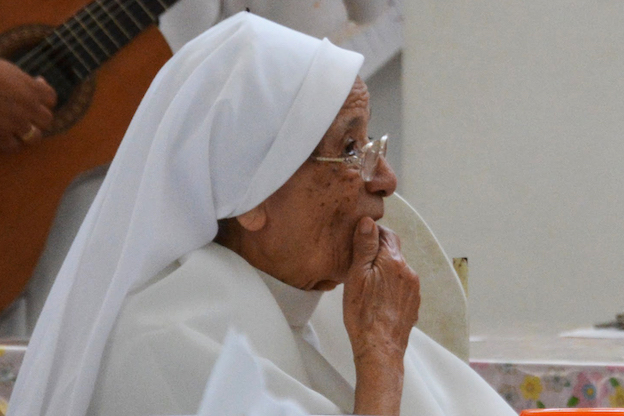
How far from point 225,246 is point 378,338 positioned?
297 millimetres

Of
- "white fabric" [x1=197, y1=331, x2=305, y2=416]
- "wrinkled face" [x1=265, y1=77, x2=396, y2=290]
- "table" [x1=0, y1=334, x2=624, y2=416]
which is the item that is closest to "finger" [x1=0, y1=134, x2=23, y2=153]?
"table" [x1=0, y1=334, x2=624, y2=416]

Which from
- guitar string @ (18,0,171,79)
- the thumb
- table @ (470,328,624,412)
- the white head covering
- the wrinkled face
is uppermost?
guitar string @ (18,0,171,79)

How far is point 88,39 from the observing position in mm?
2375

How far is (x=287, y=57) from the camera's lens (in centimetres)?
138

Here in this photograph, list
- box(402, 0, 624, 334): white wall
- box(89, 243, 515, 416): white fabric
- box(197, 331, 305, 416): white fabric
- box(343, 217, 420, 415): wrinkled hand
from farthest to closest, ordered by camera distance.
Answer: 1. box(402, 0, 624, 334): white wall
2. box(343, 217, 420, 415): wrinkled hand
3. box(89, 243, 515, 416): white fabric
4. box(197, 331, 305, 416): white fabric

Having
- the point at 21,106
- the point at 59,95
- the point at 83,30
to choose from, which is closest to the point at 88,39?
the point at 83,30

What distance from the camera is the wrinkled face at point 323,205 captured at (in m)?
1.42

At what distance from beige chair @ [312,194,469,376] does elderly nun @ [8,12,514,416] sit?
300 mm

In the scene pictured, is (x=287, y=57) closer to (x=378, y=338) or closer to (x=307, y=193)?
(x=307, y=193)

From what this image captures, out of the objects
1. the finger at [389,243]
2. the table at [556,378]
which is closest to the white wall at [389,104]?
the table at [556,378]

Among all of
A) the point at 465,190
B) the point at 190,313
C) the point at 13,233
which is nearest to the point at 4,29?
the point at 13,233

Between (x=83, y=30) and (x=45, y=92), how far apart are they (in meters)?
0.23

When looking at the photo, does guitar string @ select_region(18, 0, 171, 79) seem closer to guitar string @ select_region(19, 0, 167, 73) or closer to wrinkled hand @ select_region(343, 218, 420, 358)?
guitar string @ select_region(19, 0, 167, 73)

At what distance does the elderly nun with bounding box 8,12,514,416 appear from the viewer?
1.19 meters
